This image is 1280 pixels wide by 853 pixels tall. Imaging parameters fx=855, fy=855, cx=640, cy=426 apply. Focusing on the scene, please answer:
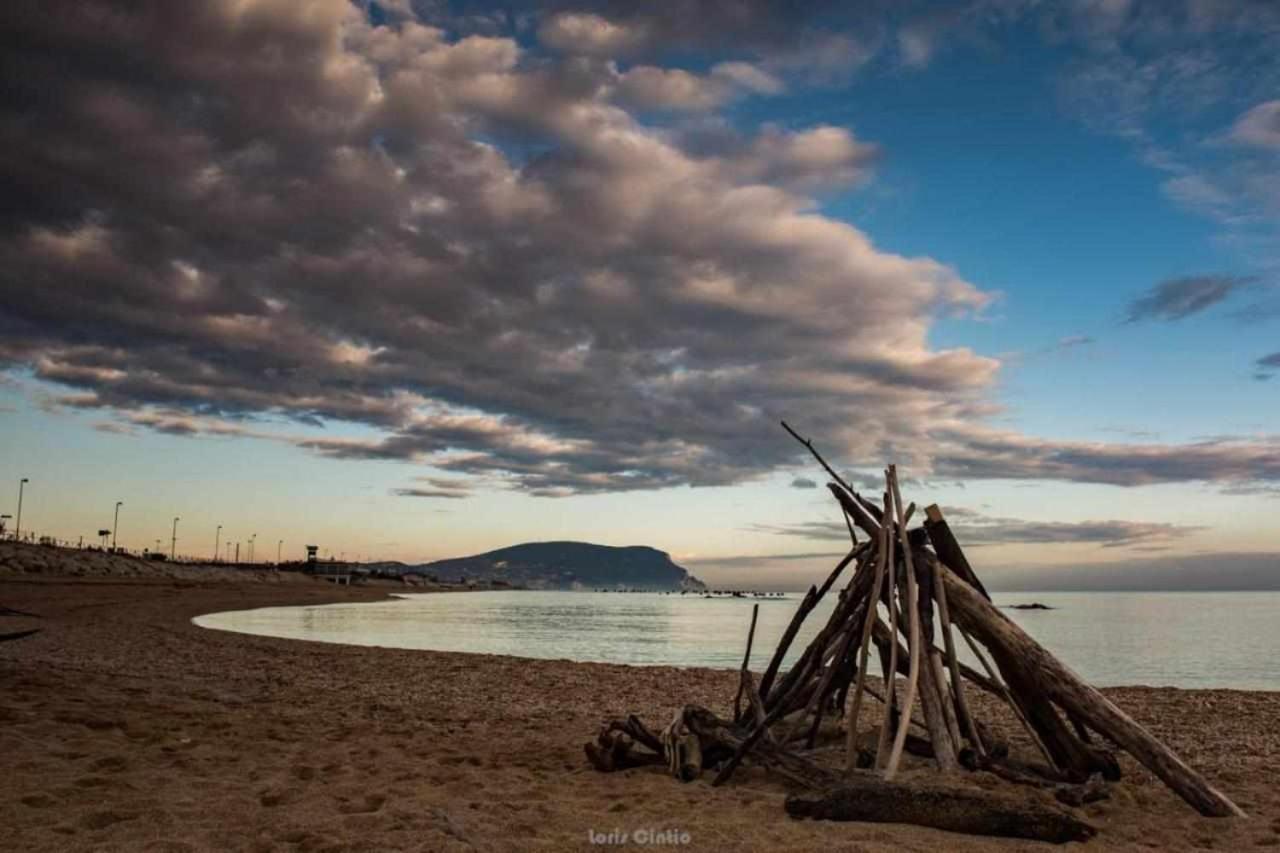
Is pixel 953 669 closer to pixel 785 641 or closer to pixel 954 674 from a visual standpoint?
pixel 954 674

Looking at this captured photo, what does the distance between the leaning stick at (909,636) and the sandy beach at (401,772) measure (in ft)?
2.69

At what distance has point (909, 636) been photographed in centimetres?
805

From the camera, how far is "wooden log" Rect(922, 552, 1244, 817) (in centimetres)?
742

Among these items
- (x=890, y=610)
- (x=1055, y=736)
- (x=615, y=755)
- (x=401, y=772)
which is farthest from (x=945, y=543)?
(x=401, y=772)

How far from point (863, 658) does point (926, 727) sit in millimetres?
1716

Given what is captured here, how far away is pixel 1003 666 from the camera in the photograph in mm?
8617

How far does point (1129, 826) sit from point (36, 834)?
832 centimetres

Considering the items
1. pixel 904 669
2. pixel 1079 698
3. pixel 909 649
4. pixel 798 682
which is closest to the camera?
pixel 1079 698

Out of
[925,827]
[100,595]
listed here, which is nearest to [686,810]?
[925,827]

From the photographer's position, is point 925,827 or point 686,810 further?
point 686,810

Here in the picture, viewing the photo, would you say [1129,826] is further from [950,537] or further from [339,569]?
[339,569]

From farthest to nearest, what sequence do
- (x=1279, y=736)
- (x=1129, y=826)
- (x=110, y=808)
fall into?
(x=1279, y=736), (x=1129, y=826), (x=110, y=808)

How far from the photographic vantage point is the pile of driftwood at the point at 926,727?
22.7 ft

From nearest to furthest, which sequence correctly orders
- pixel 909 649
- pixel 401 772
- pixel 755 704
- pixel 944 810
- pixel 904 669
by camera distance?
pixel 944 810 < pixel 909 649 < pixel 401 772 < pixel 755 704 < pixel 904 669
